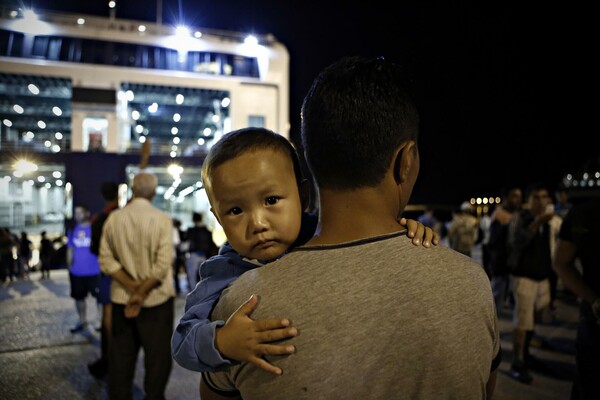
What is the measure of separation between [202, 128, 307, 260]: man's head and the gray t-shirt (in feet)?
0.83

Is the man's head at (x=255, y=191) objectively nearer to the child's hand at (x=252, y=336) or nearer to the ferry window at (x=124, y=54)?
the child's hand at (x=252, y=336)

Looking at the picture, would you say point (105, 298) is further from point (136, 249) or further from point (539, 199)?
point (539, 199)

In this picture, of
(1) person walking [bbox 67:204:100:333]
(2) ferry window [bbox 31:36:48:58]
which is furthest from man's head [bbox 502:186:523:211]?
(2) ferry window [bbox 31:36:48:58]

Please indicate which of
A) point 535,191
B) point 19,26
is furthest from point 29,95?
point 535,191

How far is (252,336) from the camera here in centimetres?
95

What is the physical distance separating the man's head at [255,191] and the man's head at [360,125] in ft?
0.47

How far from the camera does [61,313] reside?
7328mm

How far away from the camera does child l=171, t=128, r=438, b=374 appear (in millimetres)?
1133

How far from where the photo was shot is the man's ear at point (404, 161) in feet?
3.54

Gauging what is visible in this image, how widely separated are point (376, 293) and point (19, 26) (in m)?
31.8

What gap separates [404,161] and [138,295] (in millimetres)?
3260

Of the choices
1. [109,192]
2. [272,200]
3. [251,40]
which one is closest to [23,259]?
[109,192]

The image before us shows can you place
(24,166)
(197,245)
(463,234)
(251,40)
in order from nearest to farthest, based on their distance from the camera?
(463,234) → (197,245) → (24,166) → (251,40)

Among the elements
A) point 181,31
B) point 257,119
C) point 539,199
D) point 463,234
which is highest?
point 181,31
